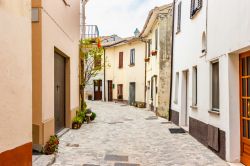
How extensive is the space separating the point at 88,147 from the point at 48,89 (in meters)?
1.95

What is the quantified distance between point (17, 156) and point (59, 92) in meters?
6.23

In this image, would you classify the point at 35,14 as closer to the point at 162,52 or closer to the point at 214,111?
the point at 214,111

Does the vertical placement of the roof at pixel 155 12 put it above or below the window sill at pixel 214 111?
above

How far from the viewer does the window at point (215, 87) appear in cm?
859

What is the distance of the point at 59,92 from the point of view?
10984 mm

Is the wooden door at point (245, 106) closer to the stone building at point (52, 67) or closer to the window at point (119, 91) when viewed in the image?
the stone building at point (52, 67)

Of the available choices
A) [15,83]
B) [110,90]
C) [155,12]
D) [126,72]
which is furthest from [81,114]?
[110,90]

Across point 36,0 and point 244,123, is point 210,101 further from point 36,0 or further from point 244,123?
point 36,0

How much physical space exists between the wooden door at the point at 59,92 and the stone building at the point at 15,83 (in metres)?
5.02

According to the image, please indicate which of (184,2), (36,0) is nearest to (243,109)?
(36,0)

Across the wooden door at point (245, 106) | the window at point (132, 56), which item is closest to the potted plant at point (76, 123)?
the wooden door at point (245, 106)

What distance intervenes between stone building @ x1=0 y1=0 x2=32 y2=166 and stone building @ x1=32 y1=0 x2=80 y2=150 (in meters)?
2.20

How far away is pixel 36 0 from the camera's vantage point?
7668mm

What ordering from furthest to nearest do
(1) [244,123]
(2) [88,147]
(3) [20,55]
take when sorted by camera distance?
(2) [88,147] → (1) [244,123] → (3) [20,55]
